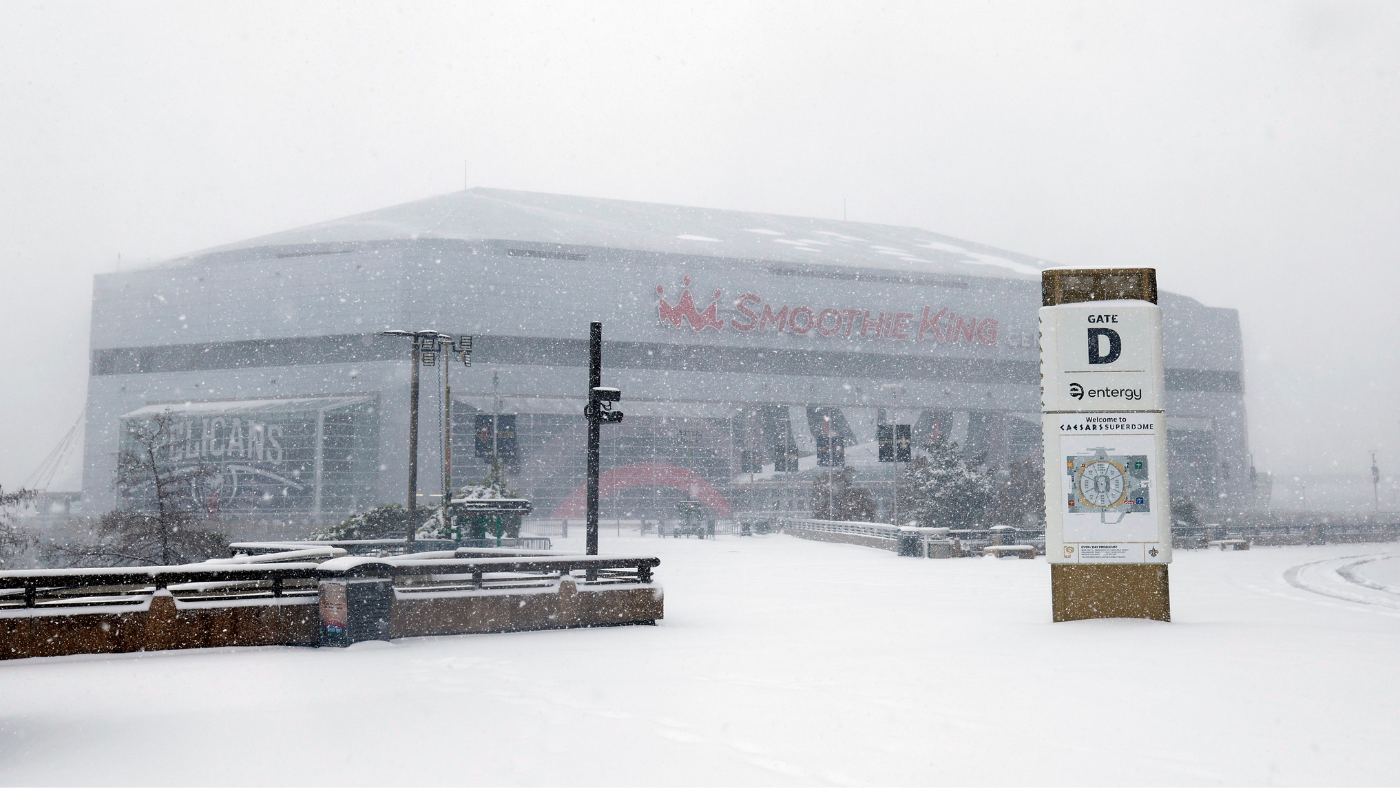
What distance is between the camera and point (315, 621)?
42.8 feet

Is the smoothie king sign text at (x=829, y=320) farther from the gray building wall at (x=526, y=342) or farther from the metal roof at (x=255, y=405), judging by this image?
the metal roof at (x=255, y=405)

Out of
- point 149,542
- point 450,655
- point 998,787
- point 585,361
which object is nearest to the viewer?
point 998,787

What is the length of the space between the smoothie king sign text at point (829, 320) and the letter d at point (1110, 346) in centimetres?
6165

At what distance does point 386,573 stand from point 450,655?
6.69 ft

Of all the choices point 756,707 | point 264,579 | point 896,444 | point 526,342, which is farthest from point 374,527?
point 526,342

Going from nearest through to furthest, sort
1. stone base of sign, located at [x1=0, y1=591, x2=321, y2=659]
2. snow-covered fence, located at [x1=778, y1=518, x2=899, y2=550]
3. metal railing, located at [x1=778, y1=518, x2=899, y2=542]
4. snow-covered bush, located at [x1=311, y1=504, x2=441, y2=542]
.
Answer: stone base of sign, located at [x1=0, y1=591, x2=321, y2=659] → snow-covered bush, located at [x1=311, y1=504, x2=441, y2=542] → snow-covered fence, located at [x1=778, y1=518, x2=899, y2=550] → metal railing, located at [x1=778, y1=518, x2=899, y2=542]

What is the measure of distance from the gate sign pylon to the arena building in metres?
50.9

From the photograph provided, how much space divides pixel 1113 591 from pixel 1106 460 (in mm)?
1623

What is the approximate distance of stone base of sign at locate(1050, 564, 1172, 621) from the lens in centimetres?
1229

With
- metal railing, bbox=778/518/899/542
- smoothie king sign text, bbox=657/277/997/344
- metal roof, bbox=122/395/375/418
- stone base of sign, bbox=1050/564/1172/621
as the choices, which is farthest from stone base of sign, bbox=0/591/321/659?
smoothie king sign text, bbox=657/277/997/344

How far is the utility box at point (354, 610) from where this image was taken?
12773 millimetres

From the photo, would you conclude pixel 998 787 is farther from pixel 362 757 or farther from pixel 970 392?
pixel 970 392

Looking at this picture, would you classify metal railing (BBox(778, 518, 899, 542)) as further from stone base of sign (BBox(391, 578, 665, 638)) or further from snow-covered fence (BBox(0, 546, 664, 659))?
snow-covered fence (BBox(0, 546, 664, 659))

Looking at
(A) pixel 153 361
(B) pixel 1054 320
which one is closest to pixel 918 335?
(A) pixel 153 361
